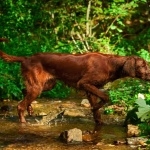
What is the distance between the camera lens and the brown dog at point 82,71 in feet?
25.6

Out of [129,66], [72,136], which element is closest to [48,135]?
[72,136]

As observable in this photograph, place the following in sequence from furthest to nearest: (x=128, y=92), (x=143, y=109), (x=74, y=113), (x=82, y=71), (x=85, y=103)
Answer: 1. (x=85, y=103)
2. (x=128, y=92)
3. (x=74, y=113)
4. (x=82, y=71)
5. (x=143, y=109)

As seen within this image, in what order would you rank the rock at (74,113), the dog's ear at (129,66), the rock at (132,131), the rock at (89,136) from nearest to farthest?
the rock at (89,136), the rock at (132,131), the dog's ear at (129,66), the rock at (74,113)

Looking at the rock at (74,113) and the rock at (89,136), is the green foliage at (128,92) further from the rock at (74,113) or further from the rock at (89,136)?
the rock at (89,136)

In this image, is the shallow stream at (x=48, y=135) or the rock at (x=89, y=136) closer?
the shallow stream at (x=48, y=135)

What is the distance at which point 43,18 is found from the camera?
48.6 ft

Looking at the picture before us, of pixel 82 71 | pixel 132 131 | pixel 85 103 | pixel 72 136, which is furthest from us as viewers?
pixel 85 103

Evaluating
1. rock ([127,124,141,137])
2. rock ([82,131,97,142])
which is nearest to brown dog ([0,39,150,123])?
rock ([82,131,97,142])

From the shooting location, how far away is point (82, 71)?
26.0ft

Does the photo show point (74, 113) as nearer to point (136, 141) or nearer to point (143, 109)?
point (136, 141)

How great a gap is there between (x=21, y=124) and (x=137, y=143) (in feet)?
7.36

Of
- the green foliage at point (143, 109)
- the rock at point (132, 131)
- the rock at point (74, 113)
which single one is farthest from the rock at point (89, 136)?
the green foliage at point (143, 109)

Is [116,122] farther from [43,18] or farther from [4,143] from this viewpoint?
[43,18]

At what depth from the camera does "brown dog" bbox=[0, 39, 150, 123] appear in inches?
307
